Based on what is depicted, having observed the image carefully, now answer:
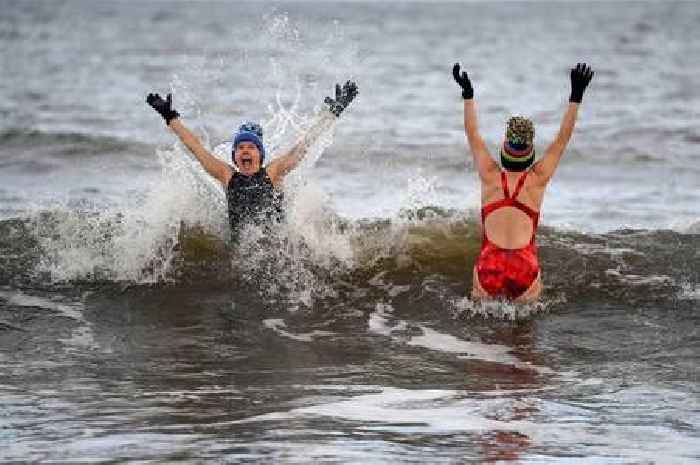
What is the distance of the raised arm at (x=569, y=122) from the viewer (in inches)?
372

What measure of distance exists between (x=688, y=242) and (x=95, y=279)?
573cm

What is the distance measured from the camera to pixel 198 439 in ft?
22.8

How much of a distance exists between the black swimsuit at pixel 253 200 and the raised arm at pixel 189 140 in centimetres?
11

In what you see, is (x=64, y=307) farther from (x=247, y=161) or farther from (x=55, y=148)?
(x=55, y=148)

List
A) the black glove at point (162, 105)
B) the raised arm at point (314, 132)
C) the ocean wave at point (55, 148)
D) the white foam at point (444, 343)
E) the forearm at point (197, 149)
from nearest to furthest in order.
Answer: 1. the white foam at point (444, 343)
2. the black glove at point (162, 105)
3. the forearm at point (197, 149)
4. the raised arm at point (314, 132)
5. the ocean wave at point (55, 148)

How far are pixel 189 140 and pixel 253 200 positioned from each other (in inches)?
30.8

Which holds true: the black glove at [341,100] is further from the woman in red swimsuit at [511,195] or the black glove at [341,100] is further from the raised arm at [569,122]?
the raised arm at [569,122]

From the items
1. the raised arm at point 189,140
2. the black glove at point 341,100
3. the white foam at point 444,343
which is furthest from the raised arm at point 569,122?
the raised arm at point 189,140

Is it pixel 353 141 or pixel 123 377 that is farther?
pixel 353 141

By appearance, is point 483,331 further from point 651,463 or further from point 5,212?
point 5,212

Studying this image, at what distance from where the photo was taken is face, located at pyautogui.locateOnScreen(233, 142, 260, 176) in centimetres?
1101

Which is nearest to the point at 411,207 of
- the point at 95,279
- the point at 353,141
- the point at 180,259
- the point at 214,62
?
the point at 180,259

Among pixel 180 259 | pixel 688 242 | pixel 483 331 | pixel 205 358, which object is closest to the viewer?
pixel 205 358

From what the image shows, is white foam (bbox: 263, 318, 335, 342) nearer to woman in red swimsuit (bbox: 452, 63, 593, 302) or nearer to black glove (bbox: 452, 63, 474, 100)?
woman in red swimsuit (bbox: 452, 63, 593, 302)
